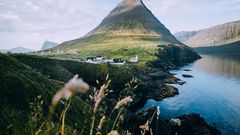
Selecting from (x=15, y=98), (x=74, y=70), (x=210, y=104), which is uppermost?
(x=15, y=98)

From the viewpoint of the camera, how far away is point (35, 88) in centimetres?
2183

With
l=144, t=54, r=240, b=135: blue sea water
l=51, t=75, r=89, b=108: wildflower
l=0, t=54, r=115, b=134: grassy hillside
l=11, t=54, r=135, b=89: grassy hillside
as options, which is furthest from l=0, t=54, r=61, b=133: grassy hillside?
l=144, t=54, r=240, b=135: blue sea water

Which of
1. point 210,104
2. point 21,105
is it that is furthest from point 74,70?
point 21,105

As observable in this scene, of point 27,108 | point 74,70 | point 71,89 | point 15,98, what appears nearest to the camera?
point 71,89

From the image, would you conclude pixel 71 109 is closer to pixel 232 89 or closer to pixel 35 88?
pixel 35 88

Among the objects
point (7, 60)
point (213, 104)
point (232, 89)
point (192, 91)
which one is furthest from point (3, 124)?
point (232, 89)

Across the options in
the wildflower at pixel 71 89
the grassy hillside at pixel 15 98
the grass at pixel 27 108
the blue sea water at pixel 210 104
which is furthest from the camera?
the blue sea water at pixel 210 104

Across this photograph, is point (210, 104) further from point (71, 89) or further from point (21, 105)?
point (71, 89)

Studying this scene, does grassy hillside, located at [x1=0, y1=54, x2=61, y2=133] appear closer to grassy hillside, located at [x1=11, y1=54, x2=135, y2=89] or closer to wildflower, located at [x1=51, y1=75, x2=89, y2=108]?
wildflower, located at [x1=51, y1=75, x2=89, y2=108]

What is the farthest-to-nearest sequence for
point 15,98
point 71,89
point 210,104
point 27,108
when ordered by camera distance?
point 210,104 → point 15,98 → point 27,108 → point 71,89

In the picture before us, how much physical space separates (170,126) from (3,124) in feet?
105

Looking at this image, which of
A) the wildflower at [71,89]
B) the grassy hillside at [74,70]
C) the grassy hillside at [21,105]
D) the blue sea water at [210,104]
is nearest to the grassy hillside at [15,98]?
the grassy hillside at [21,105]

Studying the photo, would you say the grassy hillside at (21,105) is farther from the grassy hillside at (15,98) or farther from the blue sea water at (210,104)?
the blue sea water at (210,104)

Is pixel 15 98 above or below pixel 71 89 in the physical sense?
below
